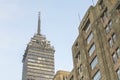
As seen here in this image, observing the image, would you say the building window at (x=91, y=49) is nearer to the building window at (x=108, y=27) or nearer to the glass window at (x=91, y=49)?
the glass window at (x=91, y=49)

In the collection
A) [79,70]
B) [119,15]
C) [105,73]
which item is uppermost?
[119,15]

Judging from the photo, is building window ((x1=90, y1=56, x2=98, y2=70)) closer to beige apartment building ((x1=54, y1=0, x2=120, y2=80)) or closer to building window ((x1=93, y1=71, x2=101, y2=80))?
beige apartment building ((x1=54, y1=0, x2=120, y2=80))

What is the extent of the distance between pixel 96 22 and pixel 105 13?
2.35 m

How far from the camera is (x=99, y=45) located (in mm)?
54219

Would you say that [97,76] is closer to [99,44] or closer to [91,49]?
[99,44]

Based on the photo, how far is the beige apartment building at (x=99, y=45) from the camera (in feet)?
164

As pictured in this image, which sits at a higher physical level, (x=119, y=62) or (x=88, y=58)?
(x=88, y=58)

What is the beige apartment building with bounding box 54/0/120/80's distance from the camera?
164 ft

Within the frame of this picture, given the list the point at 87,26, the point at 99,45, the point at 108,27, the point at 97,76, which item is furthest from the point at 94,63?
the point at 87,26

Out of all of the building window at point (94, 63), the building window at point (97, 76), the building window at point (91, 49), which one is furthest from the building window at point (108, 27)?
the building window at point (97, 76)

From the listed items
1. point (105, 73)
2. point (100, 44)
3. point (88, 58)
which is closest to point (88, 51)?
point (88, 58)

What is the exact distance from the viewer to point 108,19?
54188 millimetres

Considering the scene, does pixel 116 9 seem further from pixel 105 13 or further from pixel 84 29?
pixel 84 29

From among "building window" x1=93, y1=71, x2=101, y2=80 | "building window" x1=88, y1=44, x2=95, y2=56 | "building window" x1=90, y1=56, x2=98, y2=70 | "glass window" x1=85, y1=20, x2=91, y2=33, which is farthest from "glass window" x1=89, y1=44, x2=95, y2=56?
"glass window" x1=85, y1=20, x2=91, y2=33
